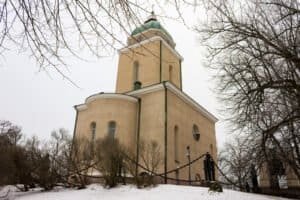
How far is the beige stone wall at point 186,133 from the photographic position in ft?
64.8

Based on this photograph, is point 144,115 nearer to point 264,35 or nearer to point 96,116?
point 96,116

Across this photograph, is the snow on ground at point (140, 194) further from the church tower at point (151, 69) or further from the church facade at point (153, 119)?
the church tower at point (151, 69)

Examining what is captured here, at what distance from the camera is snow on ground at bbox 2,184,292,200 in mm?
10508

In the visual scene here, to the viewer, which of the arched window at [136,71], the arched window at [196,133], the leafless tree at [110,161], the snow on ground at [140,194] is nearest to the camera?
the snow on ground at [140,194]

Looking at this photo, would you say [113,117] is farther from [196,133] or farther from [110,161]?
[110,161]

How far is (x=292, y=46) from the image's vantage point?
26.7 ft

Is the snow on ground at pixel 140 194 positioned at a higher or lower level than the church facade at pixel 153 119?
lower

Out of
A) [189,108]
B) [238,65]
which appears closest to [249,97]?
[238,65]

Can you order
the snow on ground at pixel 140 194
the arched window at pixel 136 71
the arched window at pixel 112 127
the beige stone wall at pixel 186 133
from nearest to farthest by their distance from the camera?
the snow on ground at pixel 140 194 < the beige stone wall at pixel 186 133 < the arched window at pixel 112 127 < the arched window at pixel 136 71

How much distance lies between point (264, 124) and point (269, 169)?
11.4 feet

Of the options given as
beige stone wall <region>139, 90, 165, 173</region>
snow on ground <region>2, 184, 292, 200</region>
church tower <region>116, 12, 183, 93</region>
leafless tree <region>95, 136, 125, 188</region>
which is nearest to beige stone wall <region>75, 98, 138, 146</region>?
beige stone wall <region>139, 90, 165, 173</region>

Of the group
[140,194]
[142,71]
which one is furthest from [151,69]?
[140,194]

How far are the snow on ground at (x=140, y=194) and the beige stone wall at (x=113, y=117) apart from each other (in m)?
6.55

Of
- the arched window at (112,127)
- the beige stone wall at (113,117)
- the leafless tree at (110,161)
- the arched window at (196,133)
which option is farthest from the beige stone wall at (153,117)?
the leafless tree at (110,161)
